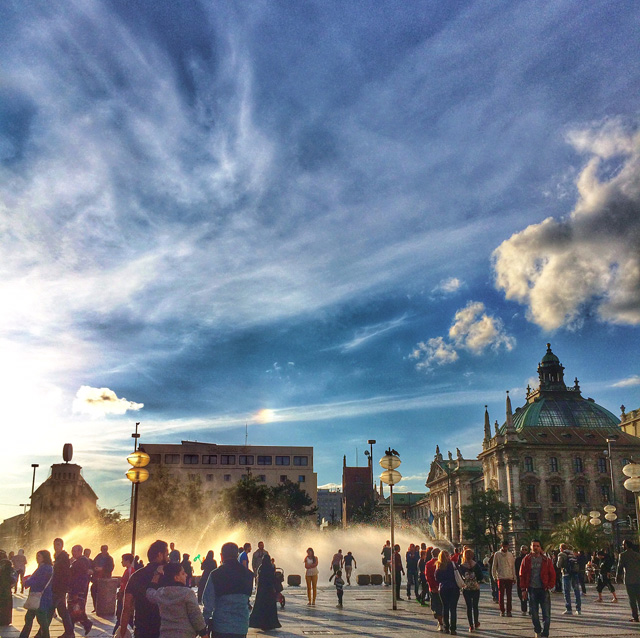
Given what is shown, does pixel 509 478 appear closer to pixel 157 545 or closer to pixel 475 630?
pixel 475 630

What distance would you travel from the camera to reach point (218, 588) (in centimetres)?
843

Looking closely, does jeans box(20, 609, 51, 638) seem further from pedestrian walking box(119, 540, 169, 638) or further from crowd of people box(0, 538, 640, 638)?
pedestrian walking box(119, 540, 169, 638)

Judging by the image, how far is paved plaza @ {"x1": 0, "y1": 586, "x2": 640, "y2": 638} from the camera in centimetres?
1493

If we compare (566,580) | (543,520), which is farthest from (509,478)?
(566,580)

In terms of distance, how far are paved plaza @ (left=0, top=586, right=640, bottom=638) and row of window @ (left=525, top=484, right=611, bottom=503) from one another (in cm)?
7979

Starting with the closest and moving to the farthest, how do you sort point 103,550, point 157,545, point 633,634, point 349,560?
1. point 157,545
2. point 633,634
3. point 103,550
4. point 349,560

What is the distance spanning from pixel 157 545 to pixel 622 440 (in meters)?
107

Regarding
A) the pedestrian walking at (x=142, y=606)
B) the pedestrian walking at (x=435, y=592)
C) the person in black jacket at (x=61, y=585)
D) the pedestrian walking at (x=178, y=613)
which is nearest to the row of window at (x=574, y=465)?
the pedestrian walking at (x=435, y=592)

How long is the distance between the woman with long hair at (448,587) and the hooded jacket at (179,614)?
27.1 feet

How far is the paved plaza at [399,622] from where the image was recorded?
1493 cm

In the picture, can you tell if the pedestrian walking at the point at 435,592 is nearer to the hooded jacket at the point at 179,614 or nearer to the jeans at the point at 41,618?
the jeans at the point at 41,618

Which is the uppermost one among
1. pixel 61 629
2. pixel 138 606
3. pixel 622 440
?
pixel 622 440

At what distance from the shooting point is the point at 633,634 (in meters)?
14.6

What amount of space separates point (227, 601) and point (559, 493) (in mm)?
101230
